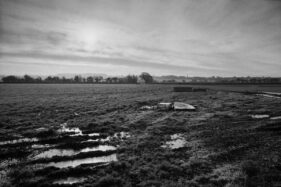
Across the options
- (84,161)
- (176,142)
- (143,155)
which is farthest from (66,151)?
(176,142)

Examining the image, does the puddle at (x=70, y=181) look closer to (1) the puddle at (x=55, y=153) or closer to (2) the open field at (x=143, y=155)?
(2) the open field at (x=143, y=155)

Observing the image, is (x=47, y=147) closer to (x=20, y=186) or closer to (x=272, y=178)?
(x=20, y=186)

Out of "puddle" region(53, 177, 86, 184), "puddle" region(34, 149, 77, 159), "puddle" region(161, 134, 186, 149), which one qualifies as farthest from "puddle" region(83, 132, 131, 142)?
"puddle" region(53, 177, 86, 184)

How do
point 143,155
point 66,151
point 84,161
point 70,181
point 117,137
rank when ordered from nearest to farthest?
point 70,181 → point 84,161 → point 143,155 → point 66,151 → point 117,137

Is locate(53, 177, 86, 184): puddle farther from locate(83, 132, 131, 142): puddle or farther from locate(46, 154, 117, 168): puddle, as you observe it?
locate(83, 132, 131, 142): puddle

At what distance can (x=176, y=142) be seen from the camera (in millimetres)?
8984

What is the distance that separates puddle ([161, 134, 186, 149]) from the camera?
8406 mm

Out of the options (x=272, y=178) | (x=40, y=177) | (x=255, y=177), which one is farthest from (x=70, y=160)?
(x=272, y=178)

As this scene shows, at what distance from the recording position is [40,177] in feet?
Answer: 18.6

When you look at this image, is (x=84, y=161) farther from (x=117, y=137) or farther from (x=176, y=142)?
(x=176, y=142)

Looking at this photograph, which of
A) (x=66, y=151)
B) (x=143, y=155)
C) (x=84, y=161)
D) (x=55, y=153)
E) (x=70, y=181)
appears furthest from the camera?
(x=66, y=151)

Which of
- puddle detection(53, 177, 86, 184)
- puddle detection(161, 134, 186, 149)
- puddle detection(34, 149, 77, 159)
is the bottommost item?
puddle detection(34, 149, 77, 159)

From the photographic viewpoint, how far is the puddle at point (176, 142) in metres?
8.41

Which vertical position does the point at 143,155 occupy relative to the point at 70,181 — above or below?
above
